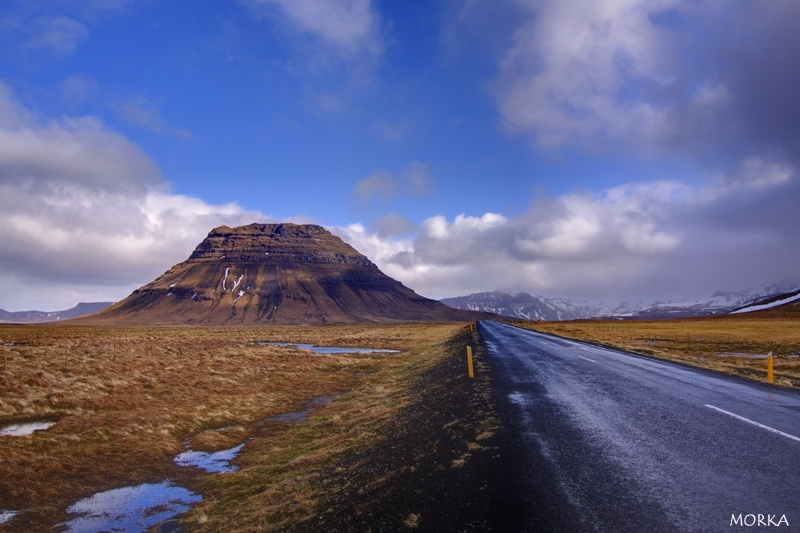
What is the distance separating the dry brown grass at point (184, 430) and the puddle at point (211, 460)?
0.96 ft

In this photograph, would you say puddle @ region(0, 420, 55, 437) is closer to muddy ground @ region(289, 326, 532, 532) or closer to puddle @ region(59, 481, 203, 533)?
puddle @ region(59, 481, 203, 533)

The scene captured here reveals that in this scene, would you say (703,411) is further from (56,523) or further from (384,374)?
(384,374)

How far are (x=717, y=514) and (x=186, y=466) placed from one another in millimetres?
12020

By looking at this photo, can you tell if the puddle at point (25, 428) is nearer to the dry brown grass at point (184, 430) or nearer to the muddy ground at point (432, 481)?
the dry brown grass at point (184, 430)

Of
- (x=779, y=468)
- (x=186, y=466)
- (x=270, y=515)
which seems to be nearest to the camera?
(x=779, y=468)

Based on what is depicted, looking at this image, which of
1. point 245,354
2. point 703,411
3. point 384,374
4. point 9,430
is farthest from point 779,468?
point 245,354

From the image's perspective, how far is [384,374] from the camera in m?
28.8

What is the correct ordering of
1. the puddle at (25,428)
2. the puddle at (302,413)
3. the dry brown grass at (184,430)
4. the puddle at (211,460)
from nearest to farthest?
1. the dry brown grass at (184,430)
2. the puddle at (211,460)
3. the puddle at (25,428)
4. the puddle at (302,413)

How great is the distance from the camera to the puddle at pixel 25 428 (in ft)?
48.0

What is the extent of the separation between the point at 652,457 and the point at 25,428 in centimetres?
1845

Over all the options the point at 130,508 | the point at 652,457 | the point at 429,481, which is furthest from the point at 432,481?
the point at 130,508

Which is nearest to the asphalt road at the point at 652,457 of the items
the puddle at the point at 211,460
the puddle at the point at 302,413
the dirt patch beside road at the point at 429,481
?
the dirt patch beside road at the point at 429,481

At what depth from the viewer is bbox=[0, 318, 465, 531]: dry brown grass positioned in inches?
368

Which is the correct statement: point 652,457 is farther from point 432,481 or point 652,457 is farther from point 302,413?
point 302,413
